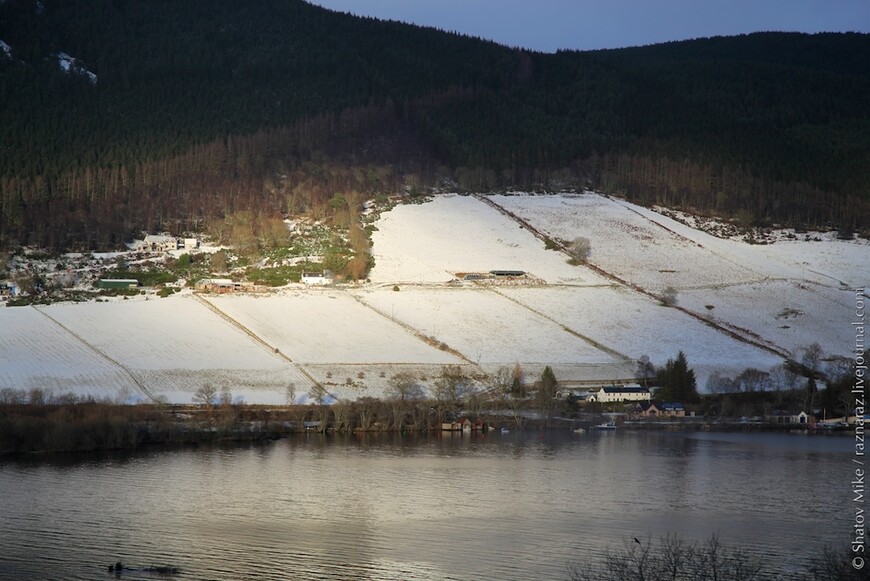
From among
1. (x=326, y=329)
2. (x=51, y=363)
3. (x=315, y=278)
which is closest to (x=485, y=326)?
(x=326, y=329)

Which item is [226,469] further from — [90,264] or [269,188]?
[269,188]

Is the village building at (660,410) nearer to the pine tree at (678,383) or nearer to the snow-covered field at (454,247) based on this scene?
the pine tree at (678,383)

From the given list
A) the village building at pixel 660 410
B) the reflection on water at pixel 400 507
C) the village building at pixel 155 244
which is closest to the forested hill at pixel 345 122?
the village building at pixel 155 244

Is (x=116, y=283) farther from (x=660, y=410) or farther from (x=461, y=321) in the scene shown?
(x=660, y=410)

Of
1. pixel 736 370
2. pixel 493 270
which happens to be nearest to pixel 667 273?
pixel 493 270

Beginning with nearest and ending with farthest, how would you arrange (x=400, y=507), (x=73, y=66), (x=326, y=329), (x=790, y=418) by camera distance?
(x=400, y=507), (x=790, y=418), (x=326, y=329), (x=73, y=66)

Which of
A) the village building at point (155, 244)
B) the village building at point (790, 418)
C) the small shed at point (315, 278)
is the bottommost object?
the village building at point (790, 418)
